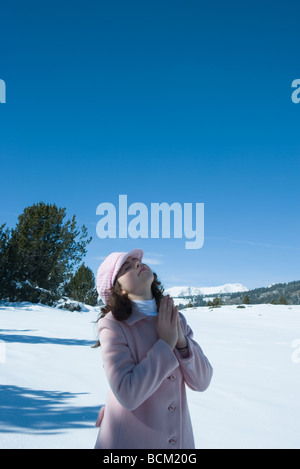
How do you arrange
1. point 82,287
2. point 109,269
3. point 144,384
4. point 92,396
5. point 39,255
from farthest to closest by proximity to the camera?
point 82,287, point 39,255, point 92,396, point 109,269, point 144,384

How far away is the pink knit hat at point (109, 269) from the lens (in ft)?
5.28

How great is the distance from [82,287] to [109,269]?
86.0ft

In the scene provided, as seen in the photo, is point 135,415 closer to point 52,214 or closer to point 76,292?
point 52,214

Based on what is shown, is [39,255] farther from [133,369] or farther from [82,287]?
[133,369]

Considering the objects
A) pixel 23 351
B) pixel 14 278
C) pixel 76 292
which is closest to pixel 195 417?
pixel 23 351

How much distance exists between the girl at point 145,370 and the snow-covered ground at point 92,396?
1742 mm

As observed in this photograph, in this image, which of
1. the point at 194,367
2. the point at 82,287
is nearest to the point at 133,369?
the point at 194,367

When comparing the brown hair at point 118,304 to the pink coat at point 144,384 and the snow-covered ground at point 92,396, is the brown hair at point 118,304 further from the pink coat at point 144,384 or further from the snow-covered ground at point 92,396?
the snow-covered ground at point 92,396

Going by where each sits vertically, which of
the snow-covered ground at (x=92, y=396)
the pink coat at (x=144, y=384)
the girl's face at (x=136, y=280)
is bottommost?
the snow-covered ground at (x=92, y=396)

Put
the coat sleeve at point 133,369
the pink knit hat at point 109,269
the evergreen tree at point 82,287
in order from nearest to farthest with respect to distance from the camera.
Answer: the coat sleeve at point 133,369
the pink knit hat at point 109,269
the evergreen tree at point 82,287

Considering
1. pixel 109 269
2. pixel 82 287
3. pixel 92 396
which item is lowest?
pixel 92 396

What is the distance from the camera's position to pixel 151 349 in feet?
4.61

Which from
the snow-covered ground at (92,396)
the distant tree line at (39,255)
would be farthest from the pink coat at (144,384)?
the distant tree line at (39,255)

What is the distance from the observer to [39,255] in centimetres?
2192
